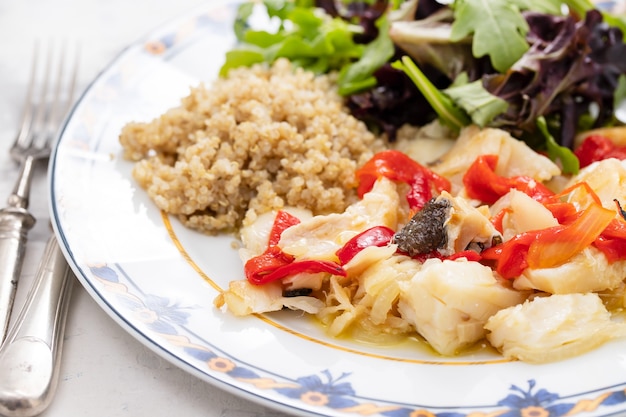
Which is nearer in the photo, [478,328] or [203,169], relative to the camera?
[478,328]

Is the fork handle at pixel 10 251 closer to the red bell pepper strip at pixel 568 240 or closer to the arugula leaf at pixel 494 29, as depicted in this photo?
the red bell pepper strip at pixel 568 240

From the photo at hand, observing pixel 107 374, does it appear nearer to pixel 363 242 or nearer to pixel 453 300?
pixel 363 242

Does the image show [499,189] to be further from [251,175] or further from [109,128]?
[109,128]

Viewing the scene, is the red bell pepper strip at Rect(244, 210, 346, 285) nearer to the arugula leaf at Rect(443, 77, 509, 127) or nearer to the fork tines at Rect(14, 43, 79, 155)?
the arugula leaf at Rect(443, 77, 509, 127)

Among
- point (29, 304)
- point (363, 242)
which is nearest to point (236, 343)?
point (363, 242)

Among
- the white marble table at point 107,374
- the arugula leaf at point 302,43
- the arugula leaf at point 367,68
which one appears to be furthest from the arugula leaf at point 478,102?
the white marble table at point 107,374

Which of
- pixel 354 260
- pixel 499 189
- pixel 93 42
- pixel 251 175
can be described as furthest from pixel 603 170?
pixel 93 42
